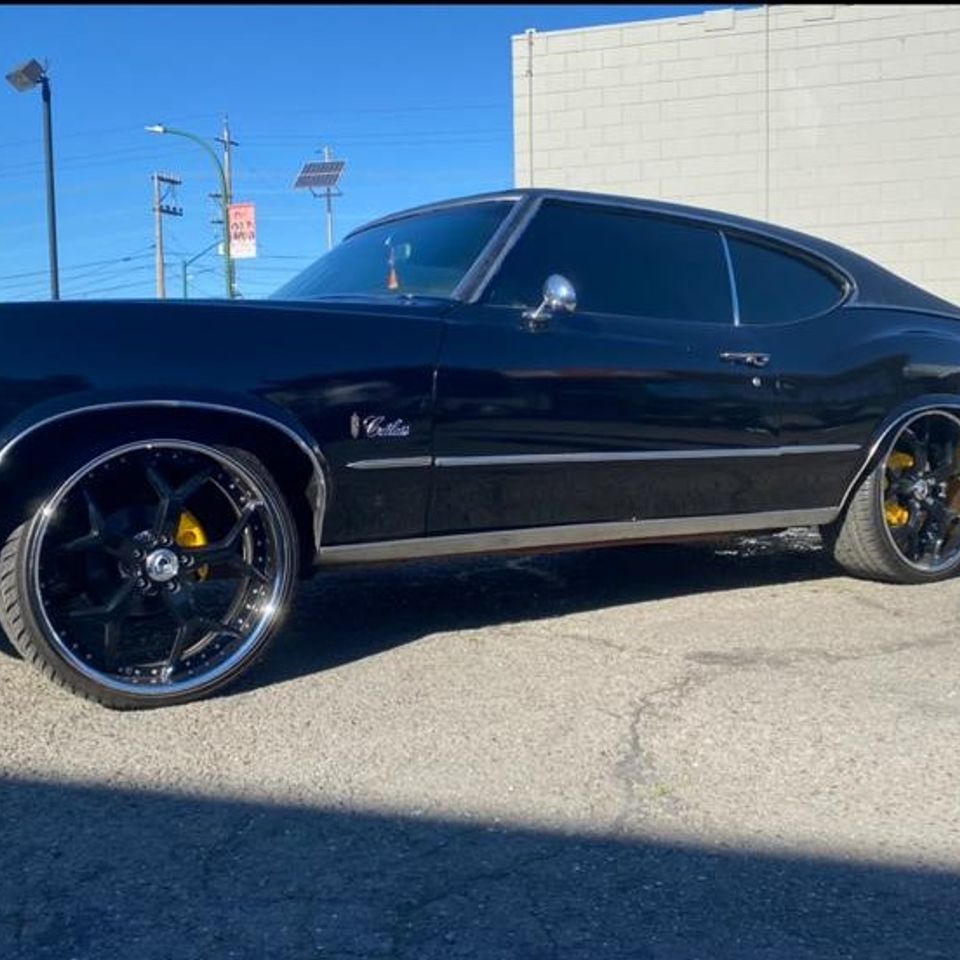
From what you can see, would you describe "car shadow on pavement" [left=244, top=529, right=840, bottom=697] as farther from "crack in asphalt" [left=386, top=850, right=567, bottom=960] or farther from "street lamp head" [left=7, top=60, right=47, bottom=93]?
"street lamp head" [left=7, top=60, right=47, bottom=93]

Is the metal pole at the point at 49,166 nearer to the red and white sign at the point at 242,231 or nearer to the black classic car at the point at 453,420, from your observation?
the red and white sign at the point at 242,231

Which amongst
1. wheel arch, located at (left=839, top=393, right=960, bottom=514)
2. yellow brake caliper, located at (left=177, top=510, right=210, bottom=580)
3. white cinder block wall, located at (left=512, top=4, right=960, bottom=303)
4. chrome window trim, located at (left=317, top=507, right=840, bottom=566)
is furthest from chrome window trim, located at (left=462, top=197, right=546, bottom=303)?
white cinder block wall, located at (left=512, top=4, right=960, bottom=303)

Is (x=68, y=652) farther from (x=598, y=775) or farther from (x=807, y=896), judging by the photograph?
(x=807, y=896)

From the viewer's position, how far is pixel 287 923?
7.47 ft

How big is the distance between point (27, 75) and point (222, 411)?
14990mm

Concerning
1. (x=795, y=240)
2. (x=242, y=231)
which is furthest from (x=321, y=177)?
(x=795, y=240)

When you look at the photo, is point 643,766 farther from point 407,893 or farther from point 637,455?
point 637,455

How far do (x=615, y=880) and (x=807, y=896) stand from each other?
0.41m

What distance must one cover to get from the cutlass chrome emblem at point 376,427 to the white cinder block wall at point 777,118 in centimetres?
1228

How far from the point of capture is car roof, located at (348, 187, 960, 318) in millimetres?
4641

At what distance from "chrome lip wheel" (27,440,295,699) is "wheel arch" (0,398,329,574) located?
0.08 m

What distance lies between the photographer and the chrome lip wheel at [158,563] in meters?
3.28

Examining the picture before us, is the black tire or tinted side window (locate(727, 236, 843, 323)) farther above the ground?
tinted side window (locate(727, 236, 843, 323))

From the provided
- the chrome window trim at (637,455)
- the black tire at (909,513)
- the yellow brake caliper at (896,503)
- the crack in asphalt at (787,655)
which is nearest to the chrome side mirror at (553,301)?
the chrome window trim at (637,455)
